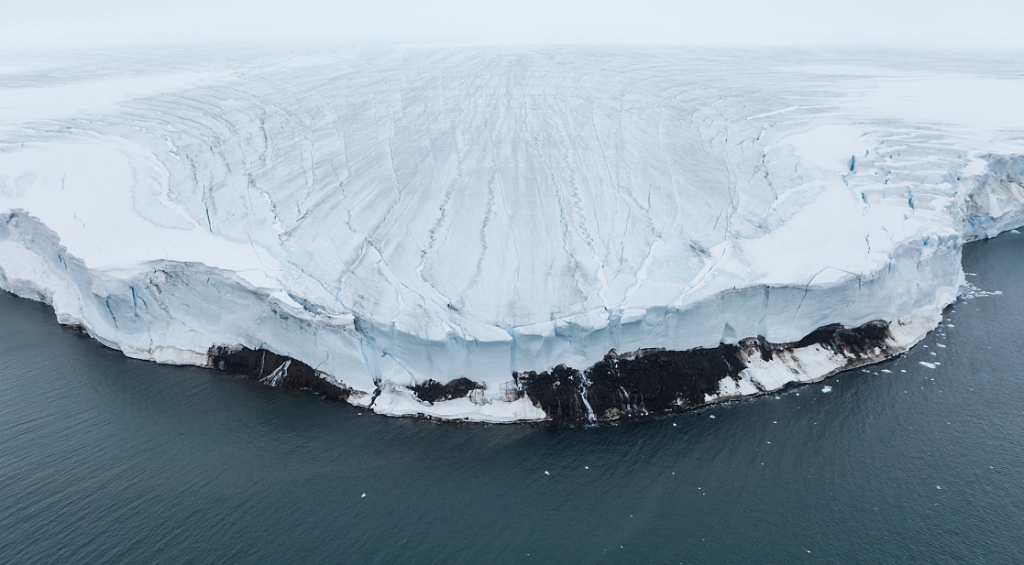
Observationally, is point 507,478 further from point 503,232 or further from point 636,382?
point 503,232

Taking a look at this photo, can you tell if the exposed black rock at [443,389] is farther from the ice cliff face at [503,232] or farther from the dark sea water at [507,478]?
the dark sea water at [507,478]

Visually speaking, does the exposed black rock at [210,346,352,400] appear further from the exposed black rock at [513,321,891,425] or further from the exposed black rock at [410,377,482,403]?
the exposed black rock at [513,321,891,425]

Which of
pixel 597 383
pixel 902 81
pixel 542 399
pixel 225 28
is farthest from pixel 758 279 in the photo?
pixel 225 28

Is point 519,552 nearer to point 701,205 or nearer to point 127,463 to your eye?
point 127,463

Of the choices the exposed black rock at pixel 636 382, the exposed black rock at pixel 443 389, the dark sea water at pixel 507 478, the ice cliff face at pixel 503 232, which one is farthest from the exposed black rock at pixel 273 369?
the exposed black rock at pixel 636 382

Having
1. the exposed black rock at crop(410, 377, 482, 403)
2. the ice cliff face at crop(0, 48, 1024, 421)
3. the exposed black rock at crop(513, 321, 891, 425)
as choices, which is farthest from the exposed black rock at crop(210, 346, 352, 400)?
the exposed black rock at crop(513, 321, 891, 425)

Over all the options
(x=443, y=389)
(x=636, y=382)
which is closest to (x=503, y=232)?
(x=443, y=389)

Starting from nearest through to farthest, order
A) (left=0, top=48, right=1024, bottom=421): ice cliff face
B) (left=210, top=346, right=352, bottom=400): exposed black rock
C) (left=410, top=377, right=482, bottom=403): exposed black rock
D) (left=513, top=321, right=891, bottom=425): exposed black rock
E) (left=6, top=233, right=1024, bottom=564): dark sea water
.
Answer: (left=6, top=233, right=1024, bottom=564): dark sea water < (left=513, top=321, right=891, bottom=425): exposed black rock < (left=410, top=377, right=482, bottom=403): exposed black rock < (left=0, top=48, right=1024, bottom=421): ice cliff face < (left=210, top=346, right=352, bottom=400): exposed black rock
